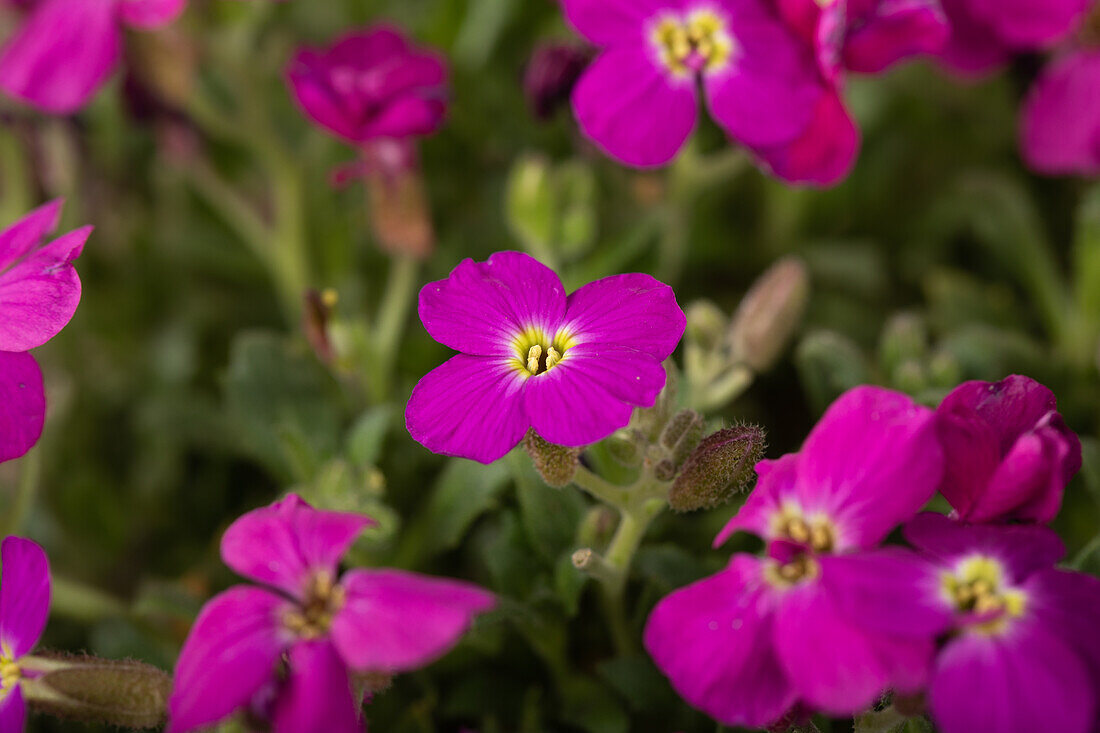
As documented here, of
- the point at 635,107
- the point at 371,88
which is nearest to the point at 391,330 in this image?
the point at 371,88

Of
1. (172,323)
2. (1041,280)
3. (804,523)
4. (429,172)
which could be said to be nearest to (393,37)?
(429,172)

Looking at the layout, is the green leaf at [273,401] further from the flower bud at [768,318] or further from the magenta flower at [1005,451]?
the magenta flower at [1005,451]

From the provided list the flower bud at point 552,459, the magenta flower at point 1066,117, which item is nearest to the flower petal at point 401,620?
the flower bud at point 552,459

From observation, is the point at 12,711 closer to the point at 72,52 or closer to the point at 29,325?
the point at 29,325

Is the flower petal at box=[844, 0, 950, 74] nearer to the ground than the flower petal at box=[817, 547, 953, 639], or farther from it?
farther from it

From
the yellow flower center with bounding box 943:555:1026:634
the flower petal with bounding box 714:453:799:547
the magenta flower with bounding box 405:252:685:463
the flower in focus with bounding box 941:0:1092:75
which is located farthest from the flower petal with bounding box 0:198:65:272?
the flower in focus with bounding box 941:0:1092:75

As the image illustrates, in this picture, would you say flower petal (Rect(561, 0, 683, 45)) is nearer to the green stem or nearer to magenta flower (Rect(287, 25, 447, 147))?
magenta flower (Rect(287, 25, 447, 147))

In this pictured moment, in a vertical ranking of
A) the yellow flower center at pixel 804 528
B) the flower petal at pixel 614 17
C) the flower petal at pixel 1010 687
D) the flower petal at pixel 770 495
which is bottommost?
the flower petal at pixel 1010 687
